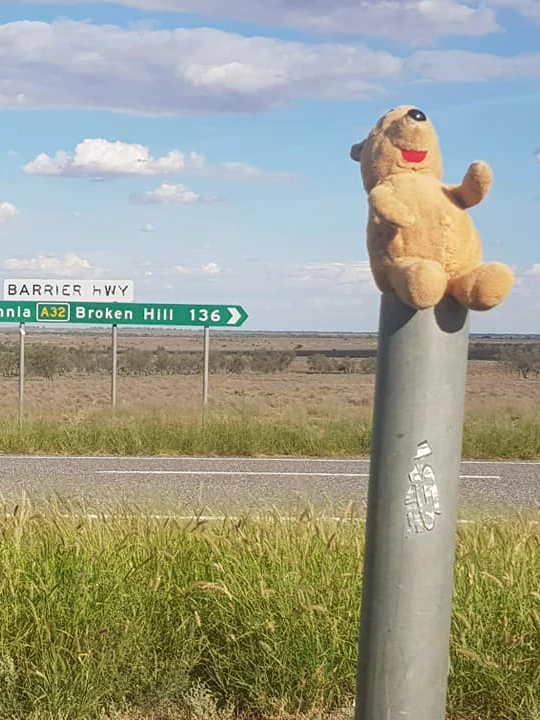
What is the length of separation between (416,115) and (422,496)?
3.05 feet

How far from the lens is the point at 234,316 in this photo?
15016 millimetres

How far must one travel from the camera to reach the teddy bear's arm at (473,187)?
2.65 m

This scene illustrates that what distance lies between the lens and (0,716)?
133 inches

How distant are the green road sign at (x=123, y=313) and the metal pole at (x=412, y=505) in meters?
12.5

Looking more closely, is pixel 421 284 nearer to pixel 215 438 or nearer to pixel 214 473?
Result: pixel 214 473

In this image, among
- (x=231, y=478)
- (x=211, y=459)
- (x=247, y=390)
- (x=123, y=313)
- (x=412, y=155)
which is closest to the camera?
(x=412, y=155)

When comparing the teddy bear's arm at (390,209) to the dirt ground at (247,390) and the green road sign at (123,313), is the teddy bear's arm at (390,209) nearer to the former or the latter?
the green road sign at (123,313)

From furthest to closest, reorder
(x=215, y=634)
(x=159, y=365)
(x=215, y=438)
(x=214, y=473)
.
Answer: (x=159, y=365)
(x=215, y=438)
(x=214, y=473)
(x=215, y=634)

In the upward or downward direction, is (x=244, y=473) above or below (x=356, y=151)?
below

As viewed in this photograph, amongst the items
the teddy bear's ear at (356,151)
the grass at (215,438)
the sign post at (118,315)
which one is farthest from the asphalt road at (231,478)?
the teddy bear's ear at (356,151)

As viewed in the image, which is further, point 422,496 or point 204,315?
point 204,315

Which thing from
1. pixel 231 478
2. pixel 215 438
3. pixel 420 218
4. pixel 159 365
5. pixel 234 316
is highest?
pixel 234 316

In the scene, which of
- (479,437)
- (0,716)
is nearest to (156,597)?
(0,716)

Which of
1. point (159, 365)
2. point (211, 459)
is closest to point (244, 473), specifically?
point (211, 459)
